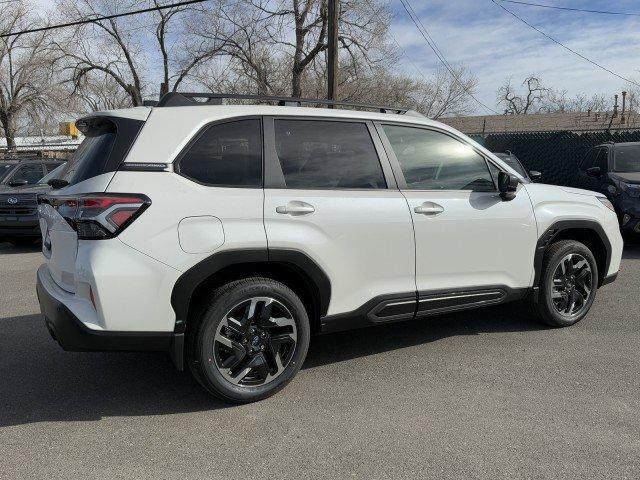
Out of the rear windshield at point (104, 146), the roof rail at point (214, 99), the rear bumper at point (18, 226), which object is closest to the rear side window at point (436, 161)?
the roof rail at point (214, 99)

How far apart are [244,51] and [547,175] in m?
17.0

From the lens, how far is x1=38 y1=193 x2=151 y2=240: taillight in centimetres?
293

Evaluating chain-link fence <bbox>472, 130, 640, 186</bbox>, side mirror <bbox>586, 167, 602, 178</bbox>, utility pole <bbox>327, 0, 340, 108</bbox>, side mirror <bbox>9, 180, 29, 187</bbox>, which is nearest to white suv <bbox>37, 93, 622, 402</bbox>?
side mirror <bbox>586, 167, 602, 178</bbox>

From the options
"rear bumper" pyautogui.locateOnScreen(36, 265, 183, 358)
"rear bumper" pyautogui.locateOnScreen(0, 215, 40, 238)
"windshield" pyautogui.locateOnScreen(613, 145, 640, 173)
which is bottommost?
"rear bumper" pyautogui.locateOnScreen(0, 215, 40, 238)

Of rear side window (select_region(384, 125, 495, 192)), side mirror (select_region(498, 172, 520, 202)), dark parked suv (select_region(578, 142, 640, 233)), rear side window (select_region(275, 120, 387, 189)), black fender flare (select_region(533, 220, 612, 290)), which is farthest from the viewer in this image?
dark parked suv (select_region(578, 142, 640, 233))

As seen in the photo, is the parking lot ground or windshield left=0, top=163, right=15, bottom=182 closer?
the parking lot ground

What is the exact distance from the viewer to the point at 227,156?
10.9ft

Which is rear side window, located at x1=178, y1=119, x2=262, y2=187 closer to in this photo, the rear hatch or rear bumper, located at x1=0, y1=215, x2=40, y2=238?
the rear hatch

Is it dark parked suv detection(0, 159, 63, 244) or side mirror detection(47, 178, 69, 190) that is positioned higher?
side mirror detection(47, 178, 69, 190)

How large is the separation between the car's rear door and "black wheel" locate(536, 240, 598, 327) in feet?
4.68

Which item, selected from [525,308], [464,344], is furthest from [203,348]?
[525,308]

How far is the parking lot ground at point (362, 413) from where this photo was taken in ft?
9.05

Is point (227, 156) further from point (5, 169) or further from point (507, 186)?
point (5, 169)

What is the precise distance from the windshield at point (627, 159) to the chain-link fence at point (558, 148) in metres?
4.35
